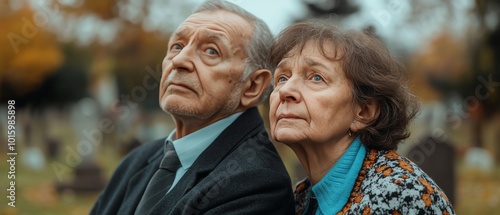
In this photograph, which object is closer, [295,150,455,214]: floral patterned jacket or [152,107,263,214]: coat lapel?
[295,150,455,214]: floral patterned jacket

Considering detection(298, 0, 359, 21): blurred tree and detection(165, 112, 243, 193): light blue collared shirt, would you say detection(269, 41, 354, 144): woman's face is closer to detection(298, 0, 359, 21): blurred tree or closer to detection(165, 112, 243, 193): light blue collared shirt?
detection(165, 112, 243, 193): light blue collared shirt

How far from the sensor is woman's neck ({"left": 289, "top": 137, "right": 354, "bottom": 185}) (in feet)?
9.56

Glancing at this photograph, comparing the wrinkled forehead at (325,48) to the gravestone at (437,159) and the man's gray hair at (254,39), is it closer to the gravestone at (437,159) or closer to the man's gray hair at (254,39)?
the man's gray hair at (254,39)

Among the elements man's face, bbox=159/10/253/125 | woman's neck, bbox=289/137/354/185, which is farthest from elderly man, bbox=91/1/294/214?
woman's neck, bbox=289/137/354/185

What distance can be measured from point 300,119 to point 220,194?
0.54 m

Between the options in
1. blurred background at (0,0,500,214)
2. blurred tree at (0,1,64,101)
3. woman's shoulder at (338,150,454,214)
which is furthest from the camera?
blurred tree at (0,1,64,101)

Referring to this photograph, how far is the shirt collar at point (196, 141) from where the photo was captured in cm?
340

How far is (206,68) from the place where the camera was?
3.43 metres

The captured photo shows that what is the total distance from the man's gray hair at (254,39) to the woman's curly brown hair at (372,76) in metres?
0.55

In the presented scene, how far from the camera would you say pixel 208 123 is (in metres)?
3.51

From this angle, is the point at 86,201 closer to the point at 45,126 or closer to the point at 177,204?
the point at 45,126

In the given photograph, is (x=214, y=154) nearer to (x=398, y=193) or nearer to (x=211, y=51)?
(x=211, y=51)

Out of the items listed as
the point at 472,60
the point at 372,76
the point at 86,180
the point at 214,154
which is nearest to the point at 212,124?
the point at 214,154

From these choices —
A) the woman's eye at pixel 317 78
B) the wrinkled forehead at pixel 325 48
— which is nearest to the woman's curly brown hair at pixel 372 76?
the wrinkled forehead at pixel 325 48
